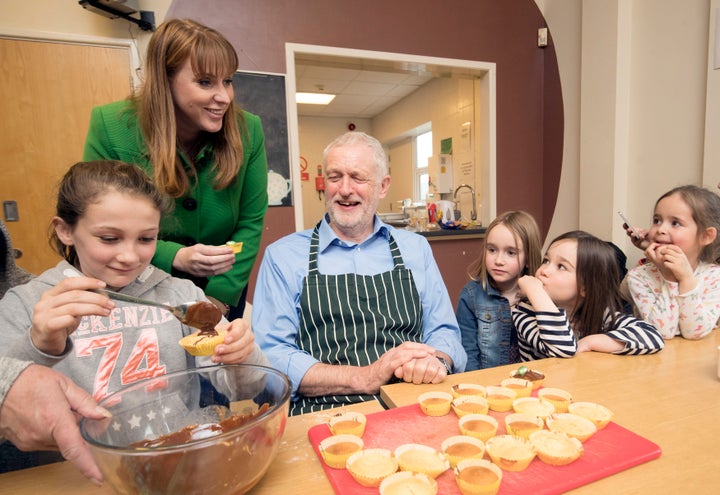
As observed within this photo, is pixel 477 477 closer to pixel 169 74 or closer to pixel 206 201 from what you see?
pixel 206 201

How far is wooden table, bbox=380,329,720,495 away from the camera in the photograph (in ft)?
2.36

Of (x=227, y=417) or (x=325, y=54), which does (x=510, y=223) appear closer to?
(x=227, y=417)

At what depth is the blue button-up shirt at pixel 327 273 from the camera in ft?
5.02

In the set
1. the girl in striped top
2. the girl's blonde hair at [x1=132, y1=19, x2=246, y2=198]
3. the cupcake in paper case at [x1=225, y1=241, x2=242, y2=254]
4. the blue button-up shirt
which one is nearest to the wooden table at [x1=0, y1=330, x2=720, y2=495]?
the girl in striped top

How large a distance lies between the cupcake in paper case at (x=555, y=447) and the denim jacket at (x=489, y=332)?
1.09 m

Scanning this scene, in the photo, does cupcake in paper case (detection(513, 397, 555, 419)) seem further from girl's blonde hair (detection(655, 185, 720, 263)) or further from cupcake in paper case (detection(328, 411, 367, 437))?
girl's blonde hair (detection(655, 185, 720, 263))

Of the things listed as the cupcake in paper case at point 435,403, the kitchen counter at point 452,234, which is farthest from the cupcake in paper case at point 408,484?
the kitchen counter at point 452,234

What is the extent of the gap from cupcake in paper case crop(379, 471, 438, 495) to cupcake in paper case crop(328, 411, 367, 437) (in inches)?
6.4

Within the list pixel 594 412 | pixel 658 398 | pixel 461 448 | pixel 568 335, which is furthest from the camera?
pixel 568 335

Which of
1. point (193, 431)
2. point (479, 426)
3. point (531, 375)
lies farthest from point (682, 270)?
point (193, 431)

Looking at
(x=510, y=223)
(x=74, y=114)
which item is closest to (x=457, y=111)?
(x=510, y=223)

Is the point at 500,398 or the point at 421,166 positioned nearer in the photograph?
the point at 500,398

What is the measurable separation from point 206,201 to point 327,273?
1.87 feet

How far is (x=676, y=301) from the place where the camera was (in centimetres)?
162
